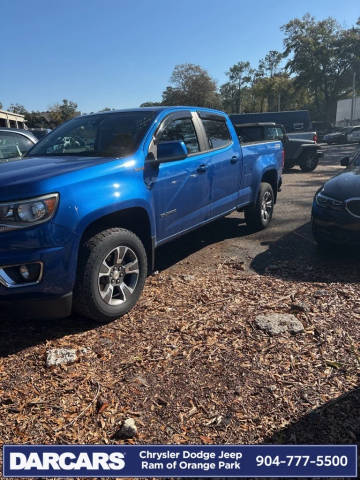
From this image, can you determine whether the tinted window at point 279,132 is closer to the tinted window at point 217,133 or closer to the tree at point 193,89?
the tinted window at point 217,133

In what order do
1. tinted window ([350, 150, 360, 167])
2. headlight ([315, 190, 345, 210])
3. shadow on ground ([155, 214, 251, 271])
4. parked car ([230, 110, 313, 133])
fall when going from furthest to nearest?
parked car ([230, 110, 313, 133]), tinted window ([350, 150, 360, 167]), shadow on ground ([155, 214, 251, 271]), headlight ([315, 190, 345, 210])

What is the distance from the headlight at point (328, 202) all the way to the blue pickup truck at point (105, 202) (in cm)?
112

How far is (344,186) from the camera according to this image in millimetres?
4902

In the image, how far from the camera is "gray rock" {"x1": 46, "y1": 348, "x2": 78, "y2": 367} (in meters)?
2.87

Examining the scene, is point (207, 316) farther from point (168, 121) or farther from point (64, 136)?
point (64, 136)

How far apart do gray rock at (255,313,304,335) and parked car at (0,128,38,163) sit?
177 inches

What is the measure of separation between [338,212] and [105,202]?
2944 millimetres

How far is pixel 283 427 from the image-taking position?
224cm

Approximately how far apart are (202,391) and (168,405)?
0.25 m

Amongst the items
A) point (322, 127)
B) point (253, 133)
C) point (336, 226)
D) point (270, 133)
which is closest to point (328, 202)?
point (336, 226)

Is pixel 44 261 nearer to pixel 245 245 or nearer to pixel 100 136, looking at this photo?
pixel 100 136

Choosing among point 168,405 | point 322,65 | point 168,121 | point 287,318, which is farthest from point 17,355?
point 322,65

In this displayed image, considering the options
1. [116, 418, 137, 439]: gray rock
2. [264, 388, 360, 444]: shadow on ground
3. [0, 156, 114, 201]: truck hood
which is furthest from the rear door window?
[116, 418, 137, 439]: gray rock

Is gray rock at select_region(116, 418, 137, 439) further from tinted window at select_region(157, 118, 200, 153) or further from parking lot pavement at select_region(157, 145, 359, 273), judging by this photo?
tinted window at select_region(157, 118, 200, 153)
